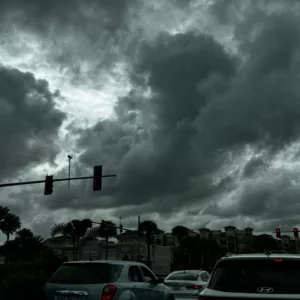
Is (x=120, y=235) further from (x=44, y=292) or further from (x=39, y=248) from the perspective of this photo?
(x=44, y=292)

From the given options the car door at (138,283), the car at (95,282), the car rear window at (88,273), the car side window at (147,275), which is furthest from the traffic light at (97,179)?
the car rear window at (88,273)

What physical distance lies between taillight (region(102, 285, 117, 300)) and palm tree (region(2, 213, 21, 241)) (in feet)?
264

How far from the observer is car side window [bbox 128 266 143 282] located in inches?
376

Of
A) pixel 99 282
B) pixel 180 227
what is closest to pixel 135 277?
pixel 99 282

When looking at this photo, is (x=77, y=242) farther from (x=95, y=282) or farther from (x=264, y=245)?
(x=95, y=282)

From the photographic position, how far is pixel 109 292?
8.48m

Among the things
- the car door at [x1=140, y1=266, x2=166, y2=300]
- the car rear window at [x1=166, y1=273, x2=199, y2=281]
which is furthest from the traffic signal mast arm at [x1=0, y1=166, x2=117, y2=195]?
the car door at [x1=140, y1=266, x2=166, y2=300]

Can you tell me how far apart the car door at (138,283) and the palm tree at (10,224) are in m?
79.3

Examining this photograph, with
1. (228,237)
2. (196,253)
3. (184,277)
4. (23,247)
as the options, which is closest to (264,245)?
(196,253)

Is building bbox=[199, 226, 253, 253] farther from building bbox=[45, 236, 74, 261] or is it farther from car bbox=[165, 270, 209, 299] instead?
car bbox=[165, 270, 209, 299]

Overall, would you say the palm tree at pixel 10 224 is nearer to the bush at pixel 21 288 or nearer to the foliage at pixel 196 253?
the foliage at pixel 196 253

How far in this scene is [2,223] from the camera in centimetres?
8325

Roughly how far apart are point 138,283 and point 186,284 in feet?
21.4

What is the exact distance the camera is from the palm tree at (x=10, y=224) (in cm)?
8481
